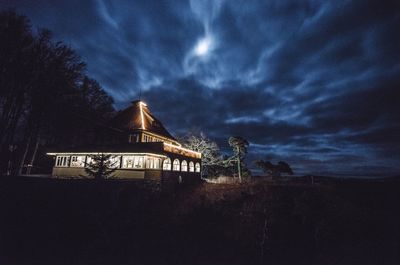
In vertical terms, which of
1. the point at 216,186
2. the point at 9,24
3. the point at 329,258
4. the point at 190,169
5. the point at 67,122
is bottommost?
the point at 329,258

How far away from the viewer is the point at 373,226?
19.8m

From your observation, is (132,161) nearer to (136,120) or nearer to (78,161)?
(78,161)

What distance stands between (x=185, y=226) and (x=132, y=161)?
908cm

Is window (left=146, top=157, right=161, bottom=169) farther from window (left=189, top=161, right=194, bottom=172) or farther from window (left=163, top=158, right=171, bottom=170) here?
window (left=189, top=161, right=194, bottom=172)

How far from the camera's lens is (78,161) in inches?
982

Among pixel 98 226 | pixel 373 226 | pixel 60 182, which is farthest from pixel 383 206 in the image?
pixel 60 182

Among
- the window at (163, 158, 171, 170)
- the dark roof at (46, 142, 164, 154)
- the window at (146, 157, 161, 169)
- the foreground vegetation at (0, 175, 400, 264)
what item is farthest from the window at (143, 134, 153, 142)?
the foreground vegetation at (0, 175, 400, 264)

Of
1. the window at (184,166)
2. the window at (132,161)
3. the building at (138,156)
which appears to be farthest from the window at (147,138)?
the window at (132,161)

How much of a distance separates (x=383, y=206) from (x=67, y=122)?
41387 mm

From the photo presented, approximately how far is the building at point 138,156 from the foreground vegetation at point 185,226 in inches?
128

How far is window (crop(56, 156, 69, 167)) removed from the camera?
25383 millimetres

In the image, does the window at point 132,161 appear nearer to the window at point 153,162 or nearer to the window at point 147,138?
the window at point 153,162

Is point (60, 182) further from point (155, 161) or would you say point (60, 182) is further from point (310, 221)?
point (310, 221)

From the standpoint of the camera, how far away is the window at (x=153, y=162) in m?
22.5
